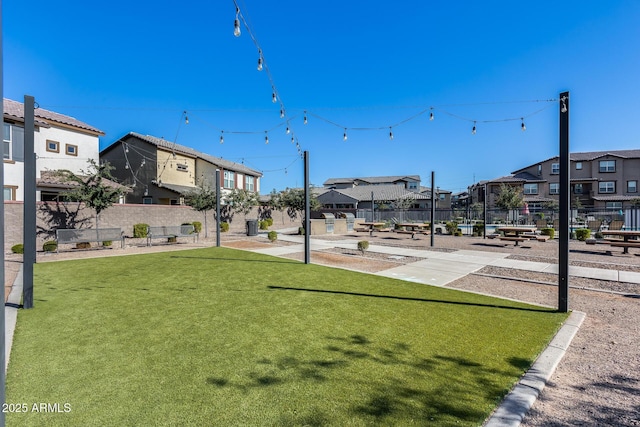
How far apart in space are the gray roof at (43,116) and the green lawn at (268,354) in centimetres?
1529

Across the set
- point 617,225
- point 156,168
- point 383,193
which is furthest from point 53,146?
point 383,193

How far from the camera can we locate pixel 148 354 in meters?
3.92

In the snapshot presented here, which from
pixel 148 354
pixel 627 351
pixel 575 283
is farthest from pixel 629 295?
pixel 148 354

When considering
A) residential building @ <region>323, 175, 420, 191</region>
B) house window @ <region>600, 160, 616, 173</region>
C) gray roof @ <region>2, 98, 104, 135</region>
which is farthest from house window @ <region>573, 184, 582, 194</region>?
gray roof @ <region>2, 98, 104, 135</region>

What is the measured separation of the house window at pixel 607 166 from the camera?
47906 mm

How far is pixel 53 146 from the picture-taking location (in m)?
21.6

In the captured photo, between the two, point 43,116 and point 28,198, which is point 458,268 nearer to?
point 28,198

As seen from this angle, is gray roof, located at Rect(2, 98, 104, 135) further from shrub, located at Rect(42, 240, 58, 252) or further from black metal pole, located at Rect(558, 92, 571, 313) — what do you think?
black metal pole, located at Rect(558, 92, 571, 313)

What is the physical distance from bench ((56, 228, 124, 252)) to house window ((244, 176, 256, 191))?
24685mm

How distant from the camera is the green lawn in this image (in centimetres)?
285

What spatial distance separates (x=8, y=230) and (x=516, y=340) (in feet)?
64.6

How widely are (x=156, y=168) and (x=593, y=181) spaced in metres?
59.3

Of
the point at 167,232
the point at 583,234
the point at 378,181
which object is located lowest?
the point at 583,234

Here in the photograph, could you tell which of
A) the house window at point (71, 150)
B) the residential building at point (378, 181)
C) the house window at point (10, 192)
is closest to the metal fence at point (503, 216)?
the house window at point (71, 150)
